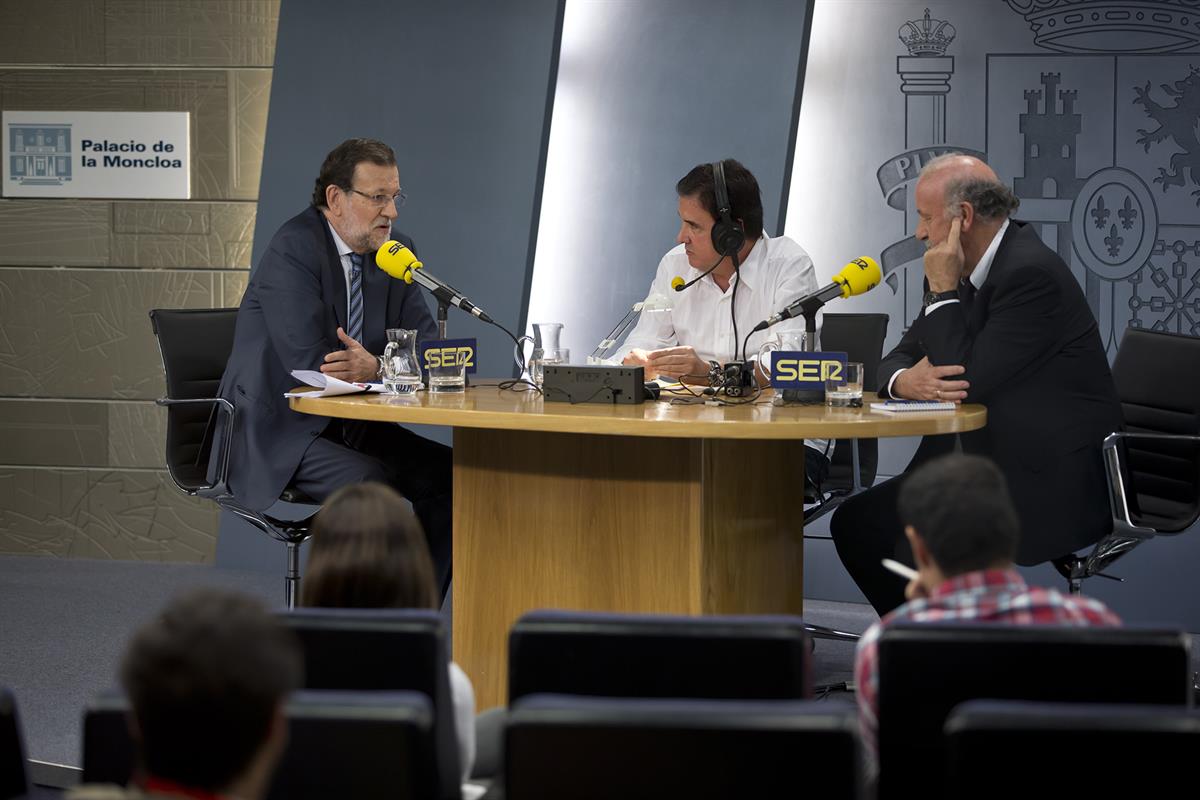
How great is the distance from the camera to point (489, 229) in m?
5.60

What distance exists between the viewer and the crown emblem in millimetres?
5180

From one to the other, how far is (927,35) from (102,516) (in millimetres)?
3968

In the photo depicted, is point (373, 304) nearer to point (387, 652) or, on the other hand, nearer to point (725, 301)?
point (725, 301)

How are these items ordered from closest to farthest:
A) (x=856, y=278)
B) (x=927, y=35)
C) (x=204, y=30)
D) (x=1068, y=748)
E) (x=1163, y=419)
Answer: (x=1068, y=748)
(x=856, y=278)
(x=1163, y=419)
(x=927, y=35)
(x=204, y=30)

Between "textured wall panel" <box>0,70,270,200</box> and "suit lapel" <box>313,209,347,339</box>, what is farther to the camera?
"textured wall panel" <box>0,70,270,200</box>

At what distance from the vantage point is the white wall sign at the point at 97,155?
229 inches

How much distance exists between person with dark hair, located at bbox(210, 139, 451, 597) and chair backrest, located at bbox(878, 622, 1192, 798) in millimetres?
2356

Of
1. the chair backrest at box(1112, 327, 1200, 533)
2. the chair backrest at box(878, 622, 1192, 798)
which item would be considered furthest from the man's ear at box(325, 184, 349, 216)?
the chair backrest at box(878, 622, 1192, 798)

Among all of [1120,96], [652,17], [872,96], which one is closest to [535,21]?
[652,17]

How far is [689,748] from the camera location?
1457 millimetres

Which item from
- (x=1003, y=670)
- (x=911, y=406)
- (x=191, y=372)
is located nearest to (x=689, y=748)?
(x=1003, y=670)

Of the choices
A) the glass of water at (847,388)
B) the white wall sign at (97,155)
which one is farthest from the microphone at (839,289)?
the white wall sign at (97,155)

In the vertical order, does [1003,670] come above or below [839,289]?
below

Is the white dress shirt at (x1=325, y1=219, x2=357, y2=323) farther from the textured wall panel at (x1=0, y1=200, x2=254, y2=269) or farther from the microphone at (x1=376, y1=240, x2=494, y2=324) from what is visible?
the textured wall panel at (x1=0, y1=200, x2=254, y2=269)
